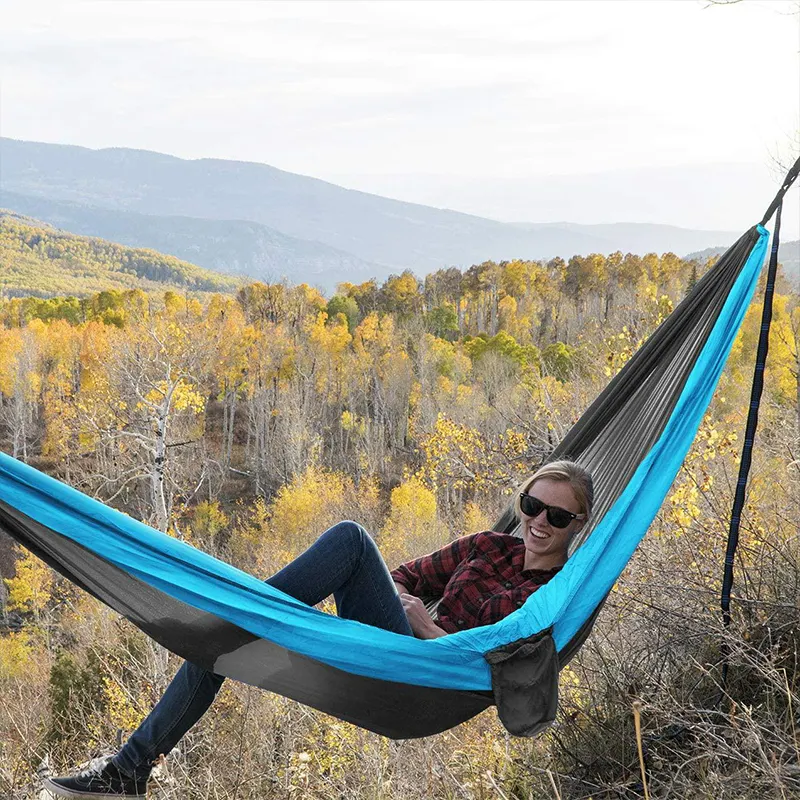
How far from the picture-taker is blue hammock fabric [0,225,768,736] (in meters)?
1.63

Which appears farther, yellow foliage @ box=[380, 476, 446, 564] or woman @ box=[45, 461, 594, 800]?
yellow foliage @ box=[380, 476, 446, 564]

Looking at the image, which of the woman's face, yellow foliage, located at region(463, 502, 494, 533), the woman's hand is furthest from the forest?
the woman's hand

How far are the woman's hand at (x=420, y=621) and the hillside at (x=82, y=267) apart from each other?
7032 cm

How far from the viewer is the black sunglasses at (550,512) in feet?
6.79

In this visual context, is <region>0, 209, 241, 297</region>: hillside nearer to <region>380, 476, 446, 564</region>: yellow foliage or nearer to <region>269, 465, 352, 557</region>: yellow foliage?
<region>269, 465, 352, 557</region>: yellow foliage

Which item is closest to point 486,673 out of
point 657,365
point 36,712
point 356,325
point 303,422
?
point 657,365

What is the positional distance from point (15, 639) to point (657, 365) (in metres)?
19.3

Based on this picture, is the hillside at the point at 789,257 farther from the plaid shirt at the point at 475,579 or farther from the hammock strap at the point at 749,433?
the plaid shirt at the point at 475,579

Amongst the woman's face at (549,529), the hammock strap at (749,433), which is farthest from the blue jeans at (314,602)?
the hammock strap at (749,433)

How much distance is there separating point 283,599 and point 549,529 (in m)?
0.71

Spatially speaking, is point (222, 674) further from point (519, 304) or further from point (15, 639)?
point (519, 304)

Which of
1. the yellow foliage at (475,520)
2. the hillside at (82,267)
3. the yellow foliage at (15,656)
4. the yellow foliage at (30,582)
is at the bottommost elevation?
the yellow foliage at (15,656)

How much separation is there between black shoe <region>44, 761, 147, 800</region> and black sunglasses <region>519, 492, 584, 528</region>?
1.05 metres

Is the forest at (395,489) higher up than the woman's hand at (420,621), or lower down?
lower down
